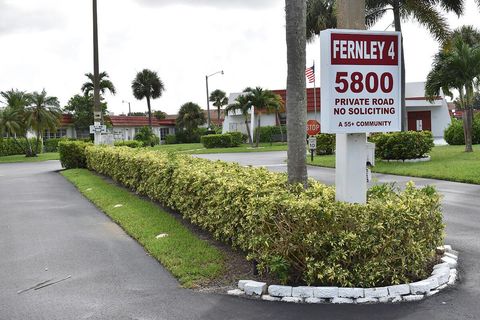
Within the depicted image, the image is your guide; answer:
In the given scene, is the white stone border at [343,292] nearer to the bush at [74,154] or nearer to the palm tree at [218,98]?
the bush at [74,154]

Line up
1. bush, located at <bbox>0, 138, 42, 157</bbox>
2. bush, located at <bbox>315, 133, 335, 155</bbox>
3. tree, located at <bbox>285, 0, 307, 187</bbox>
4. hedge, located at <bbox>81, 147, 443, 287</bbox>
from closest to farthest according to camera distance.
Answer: hedge, located at <bbox>81, 147, 443, 287</bbox> < tree, located at <bbox>285, 0, 307, 187</bbox> < bush, located at <bbox>315, 133, 335, 155</bbox> < bush, located at <bbox>0, 138, 42, 157</bbox>

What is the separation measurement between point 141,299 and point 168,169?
4.95 m

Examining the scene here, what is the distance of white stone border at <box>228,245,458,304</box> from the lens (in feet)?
16.4

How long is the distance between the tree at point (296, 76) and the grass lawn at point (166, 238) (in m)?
1.79

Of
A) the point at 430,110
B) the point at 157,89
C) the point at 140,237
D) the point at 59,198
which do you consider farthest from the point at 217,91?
the point at 140,237

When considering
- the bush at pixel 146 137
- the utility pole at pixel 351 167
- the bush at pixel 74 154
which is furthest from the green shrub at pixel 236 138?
the utility pole at pixel 351 167

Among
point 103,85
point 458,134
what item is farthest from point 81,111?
point 458,134

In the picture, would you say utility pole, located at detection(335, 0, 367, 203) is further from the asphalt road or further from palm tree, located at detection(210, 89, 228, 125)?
palm tree, located at detection(210, 89, 228, 125)

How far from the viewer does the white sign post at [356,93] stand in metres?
5.73

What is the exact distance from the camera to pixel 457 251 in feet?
22.3

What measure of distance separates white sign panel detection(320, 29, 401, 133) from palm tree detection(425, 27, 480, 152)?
17225 mm

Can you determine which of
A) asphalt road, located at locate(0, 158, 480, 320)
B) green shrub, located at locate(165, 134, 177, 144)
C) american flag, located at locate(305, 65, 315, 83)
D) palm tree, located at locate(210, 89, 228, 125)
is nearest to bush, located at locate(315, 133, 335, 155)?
american flag, located at locate(305, 65, 315, 83)

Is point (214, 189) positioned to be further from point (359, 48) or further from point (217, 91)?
point (217, 91)

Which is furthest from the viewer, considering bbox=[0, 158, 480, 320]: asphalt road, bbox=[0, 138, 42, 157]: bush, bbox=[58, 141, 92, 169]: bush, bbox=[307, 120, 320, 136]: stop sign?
bbox=[0, 138, 42, 157]: bush
